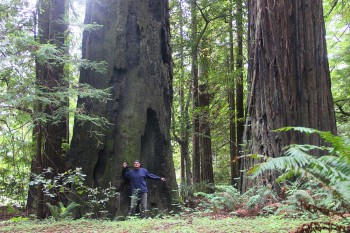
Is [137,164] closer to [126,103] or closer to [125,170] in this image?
[125,170]

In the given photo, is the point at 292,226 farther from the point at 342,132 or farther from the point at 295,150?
the point at 342,132

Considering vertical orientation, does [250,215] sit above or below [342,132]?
below

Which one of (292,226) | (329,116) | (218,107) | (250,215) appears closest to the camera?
(292,226)

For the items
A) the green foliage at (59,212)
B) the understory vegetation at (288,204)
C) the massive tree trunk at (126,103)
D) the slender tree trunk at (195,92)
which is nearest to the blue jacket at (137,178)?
the massive tree trunk at (126,103)

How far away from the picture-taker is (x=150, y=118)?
38.1 feet

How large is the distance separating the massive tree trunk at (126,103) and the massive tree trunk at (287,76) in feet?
12.8

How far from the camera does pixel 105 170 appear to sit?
10656mm

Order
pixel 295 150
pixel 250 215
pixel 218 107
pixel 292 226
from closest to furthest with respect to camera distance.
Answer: pixel 295 150
pixel 292 226
pixel 250 215
pixel 218 107

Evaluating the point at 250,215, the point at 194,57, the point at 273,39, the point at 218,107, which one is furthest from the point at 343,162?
the point at 218,107

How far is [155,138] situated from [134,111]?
48.5 inches

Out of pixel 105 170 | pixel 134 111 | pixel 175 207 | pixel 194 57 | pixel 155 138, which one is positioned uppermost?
pixel 194 57

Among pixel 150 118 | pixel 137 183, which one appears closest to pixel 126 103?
pixel 150 118

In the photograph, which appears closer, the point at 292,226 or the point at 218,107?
the point at 292,226

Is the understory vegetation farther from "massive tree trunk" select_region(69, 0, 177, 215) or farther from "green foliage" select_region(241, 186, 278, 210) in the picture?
"massive tree trunk" select_region(69, 0, 177, 215)
